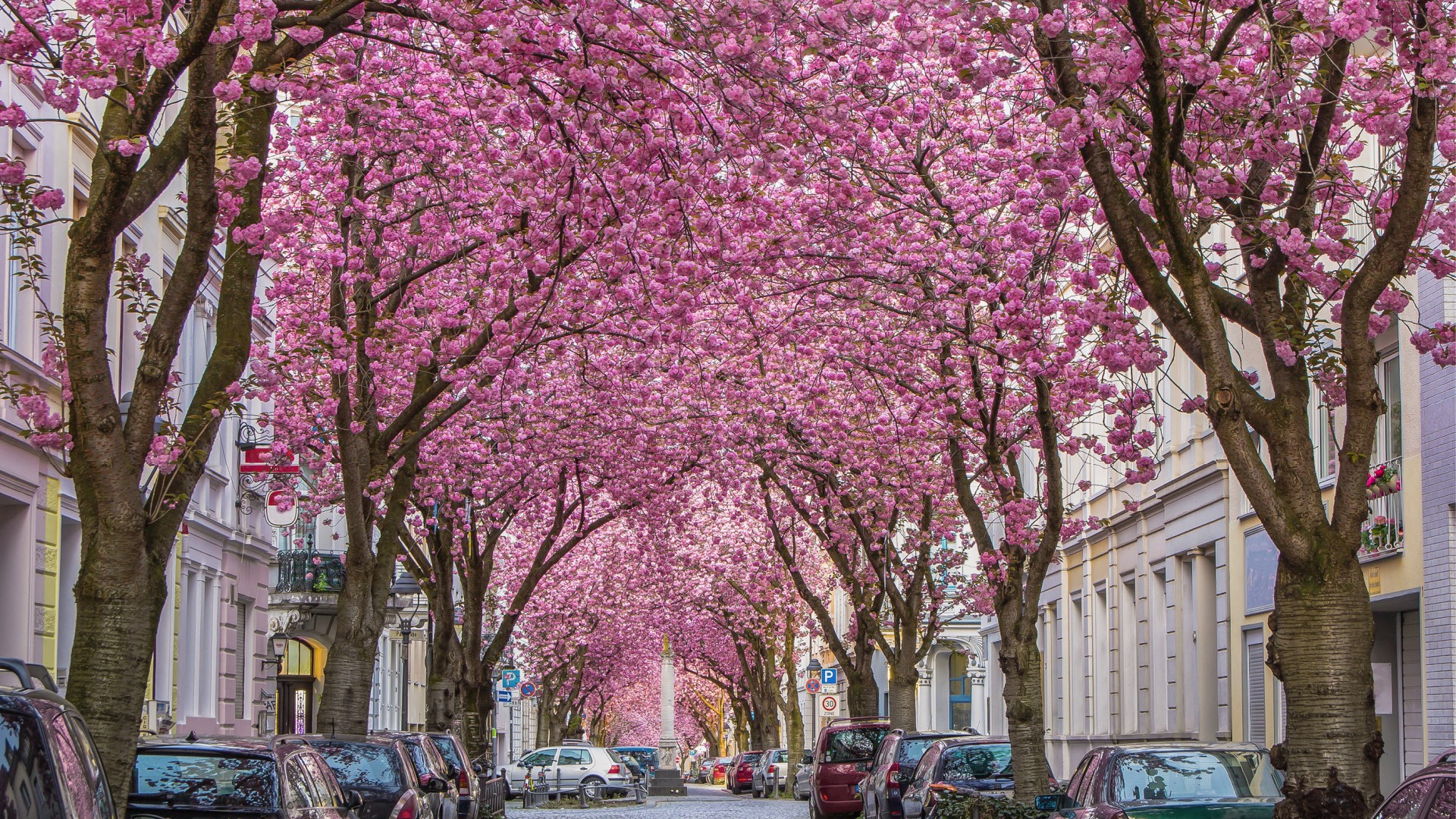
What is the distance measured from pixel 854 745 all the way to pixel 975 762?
9.90m

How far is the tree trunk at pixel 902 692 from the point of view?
3148 cm

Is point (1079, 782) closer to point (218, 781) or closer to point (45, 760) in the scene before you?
point (218, 781)

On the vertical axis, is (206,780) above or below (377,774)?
above

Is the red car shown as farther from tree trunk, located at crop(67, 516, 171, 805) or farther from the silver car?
tree trunk, located at crop(67, 516, 171, 805)

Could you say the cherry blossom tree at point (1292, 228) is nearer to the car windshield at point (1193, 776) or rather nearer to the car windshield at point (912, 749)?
the car windshield at point (1193, 776)

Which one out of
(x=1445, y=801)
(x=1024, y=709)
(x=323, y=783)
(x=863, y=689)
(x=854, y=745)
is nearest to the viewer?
(x=1445, y=801)

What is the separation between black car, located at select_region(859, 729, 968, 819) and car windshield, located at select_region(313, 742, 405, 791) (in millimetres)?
7433

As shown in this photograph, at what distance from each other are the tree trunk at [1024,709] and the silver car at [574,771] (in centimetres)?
2962

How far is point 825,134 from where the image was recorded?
13.4 m

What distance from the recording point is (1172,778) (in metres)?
12.7

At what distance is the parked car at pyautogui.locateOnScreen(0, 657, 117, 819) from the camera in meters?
5.68

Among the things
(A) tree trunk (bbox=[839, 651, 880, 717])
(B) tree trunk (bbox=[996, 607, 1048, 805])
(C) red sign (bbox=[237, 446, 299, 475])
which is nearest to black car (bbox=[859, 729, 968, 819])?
(B) tree trunk (bbox=[996, 607, 1048, 805])

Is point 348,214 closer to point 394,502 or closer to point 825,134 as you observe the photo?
point 394,502

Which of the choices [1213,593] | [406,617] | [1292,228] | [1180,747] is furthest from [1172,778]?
[406,617]
